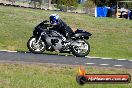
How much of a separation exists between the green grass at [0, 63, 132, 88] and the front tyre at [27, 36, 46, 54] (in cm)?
395

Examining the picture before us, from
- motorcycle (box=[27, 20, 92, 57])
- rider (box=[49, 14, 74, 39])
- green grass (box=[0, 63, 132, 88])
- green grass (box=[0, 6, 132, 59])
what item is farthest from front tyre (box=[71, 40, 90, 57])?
green grass (box=[0, 6, 132, 59])

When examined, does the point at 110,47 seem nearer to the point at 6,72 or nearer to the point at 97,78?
the point at 6,72

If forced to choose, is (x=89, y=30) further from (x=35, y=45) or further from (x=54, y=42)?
(x=35, y=45)

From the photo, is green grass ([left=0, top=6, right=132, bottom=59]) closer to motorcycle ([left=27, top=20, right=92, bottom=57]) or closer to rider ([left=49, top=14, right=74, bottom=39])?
motorcycle ([left=27, top=20, right=92, bottom=57])

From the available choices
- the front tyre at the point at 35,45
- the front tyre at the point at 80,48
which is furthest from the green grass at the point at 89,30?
the front tyre at the point at 80,48

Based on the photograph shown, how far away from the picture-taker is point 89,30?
38.4 meters

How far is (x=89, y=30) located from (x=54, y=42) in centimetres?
1971

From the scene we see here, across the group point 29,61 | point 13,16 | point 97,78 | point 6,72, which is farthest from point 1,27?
point 97,78

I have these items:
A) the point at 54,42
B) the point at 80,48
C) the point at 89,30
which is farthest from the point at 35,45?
the point at 89,30

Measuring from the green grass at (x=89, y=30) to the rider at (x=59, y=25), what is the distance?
4340 mm

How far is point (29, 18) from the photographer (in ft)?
134

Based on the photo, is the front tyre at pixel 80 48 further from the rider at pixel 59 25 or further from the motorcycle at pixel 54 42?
the rider at pixel 59 25

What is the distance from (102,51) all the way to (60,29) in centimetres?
831

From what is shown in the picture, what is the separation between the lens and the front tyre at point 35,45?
18719 mm
